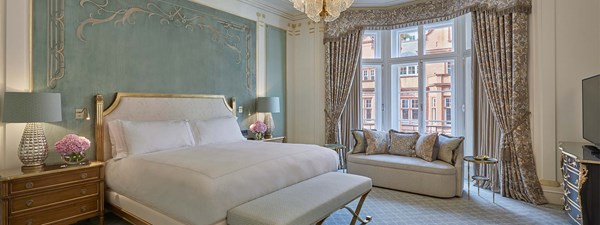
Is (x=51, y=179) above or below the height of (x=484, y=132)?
below

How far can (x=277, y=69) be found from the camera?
5.86 m

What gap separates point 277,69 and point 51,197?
3.97m

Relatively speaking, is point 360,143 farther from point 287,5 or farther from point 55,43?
point 55,43

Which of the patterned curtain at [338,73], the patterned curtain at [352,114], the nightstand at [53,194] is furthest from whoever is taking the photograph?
the patterned curtain at [352,114]

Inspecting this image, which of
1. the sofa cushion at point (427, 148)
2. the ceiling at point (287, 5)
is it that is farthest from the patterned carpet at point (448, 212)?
the ceiling at point (287, 5)

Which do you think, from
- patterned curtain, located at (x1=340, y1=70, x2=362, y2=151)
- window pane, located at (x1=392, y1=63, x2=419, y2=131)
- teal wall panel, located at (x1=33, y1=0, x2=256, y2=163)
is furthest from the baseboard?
teal wall panel, located at (x1=33, y1=0, x2=256, y2=163)

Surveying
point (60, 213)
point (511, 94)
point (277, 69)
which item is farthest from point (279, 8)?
point (60, 213)

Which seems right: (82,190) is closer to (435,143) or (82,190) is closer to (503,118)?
(435,143)

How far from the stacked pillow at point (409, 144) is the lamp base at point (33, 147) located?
3.99 m

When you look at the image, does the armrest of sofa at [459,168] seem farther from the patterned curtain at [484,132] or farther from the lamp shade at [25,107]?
the lamp shade at [25,107]

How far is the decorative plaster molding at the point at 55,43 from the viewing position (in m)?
3.09

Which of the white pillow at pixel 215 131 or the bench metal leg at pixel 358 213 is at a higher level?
the white pillow at pixel 215 131

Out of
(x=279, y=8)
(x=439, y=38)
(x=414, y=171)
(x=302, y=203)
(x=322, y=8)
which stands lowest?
(x=414, y=171)

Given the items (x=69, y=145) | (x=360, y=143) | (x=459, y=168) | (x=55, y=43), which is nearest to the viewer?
(x=69, y=145)
